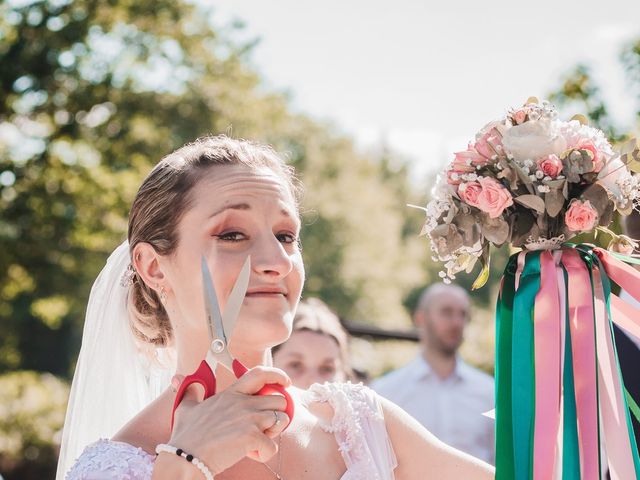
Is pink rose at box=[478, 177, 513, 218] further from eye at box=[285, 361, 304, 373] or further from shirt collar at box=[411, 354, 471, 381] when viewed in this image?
shirt collar at box=[411, 354, 471, 381]

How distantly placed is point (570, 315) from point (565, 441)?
31cm

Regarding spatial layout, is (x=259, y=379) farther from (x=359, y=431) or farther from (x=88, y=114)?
(x=88, y=114)

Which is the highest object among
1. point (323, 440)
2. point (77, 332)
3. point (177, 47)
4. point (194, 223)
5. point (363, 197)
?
point (194, 223)

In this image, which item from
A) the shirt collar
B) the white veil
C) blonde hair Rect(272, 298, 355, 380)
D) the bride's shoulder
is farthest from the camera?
the shirt collar

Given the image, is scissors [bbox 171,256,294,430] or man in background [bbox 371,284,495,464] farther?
man in background [bbox 371,284,495,464]

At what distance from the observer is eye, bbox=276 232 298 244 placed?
2516 mm

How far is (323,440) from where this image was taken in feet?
8.61

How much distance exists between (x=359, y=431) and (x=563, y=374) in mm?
627

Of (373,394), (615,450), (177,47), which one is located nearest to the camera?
(615,450)

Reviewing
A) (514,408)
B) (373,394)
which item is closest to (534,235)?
(514,408)

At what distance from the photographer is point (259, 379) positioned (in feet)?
6.57

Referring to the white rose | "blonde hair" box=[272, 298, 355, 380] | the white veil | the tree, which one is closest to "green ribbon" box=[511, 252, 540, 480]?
the white rose

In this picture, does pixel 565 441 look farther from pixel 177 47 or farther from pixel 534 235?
pixel 177 47

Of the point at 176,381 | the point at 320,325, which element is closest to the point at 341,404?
the point at 176,381
